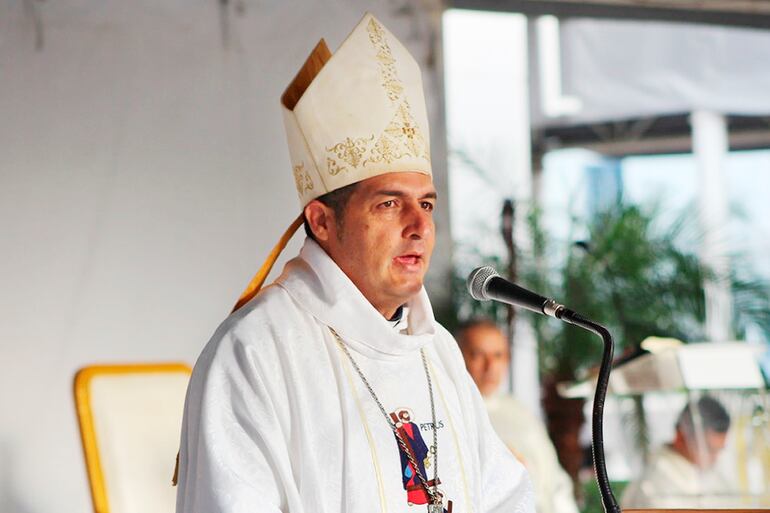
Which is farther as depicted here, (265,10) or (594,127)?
(594,127)

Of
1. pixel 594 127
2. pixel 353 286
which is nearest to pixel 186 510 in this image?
pixel 353 286

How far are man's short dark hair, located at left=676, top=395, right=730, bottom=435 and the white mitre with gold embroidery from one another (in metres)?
3.22

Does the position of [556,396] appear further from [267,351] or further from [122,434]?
[267,351]

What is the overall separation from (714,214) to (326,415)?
21.1 ft

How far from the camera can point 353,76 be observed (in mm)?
2834

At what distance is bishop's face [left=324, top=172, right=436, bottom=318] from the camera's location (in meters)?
2.69

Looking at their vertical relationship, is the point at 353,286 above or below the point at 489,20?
below

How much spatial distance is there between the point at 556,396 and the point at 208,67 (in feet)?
10.2

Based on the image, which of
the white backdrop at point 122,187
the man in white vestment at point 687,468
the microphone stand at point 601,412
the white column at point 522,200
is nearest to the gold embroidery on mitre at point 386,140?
the microphone stand at point 601,412

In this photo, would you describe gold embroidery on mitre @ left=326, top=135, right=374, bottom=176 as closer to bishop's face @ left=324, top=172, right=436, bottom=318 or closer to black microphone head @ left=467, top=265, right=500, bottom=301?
bishop's face @ left=324, top=172, right=436, bottom=318

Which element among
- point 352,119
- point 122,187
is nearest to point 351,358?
point 352,119

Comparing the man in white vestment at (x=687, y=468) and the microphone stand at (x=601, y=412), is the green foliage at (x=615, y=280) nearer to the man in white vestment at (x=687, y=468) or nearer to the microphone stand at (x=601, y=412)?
the man in white vestment at (x=687, y=468)

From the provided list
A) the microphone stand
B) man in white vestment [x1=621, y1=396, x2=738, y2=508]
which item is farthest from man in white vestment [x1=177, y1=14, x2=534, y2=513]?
man in white vestment [x1=621, y1=396, x2=738, y2=508]

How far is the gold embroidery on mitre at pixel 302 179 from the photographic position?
113 inches
